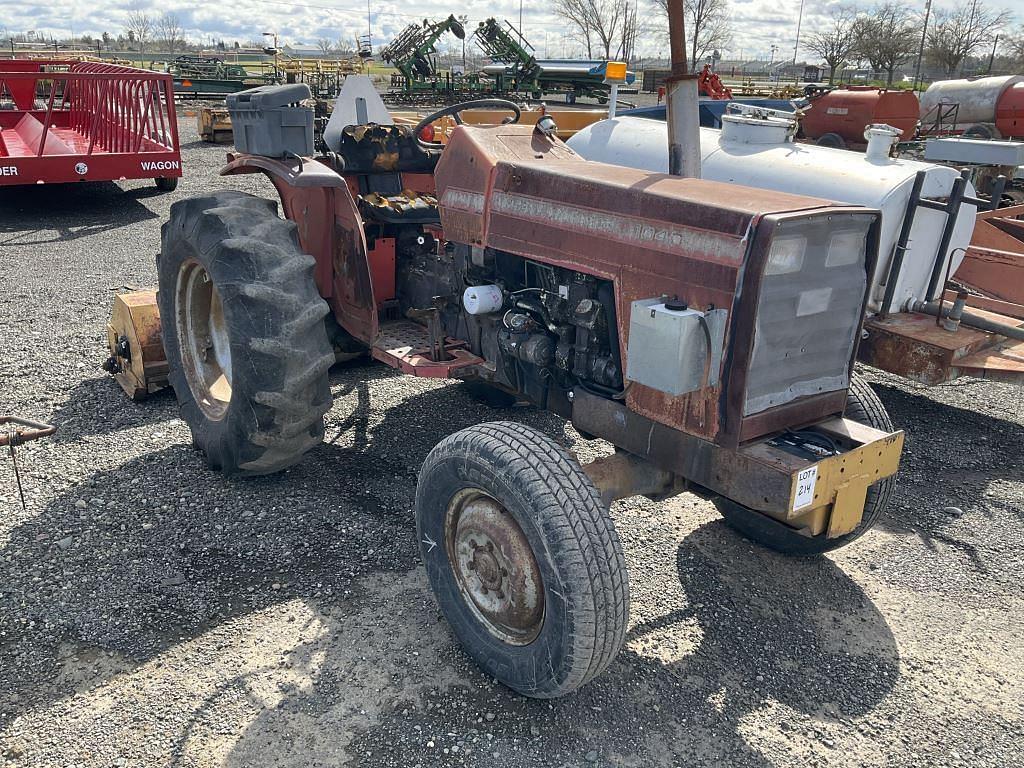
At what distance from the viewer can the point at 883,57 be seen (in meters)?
42.7

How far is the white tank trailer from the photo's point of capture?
1653 centimetres

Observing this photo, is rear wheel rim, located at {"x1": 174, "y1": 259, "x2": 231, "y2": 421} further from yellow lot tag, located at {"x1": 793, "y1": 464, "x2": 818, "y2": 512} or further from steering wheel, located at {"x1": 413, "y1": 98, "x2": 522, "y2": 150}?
yellow lot tag, located at {"x1": 793, "y1": 464, "x2": 818, "y2": 512}

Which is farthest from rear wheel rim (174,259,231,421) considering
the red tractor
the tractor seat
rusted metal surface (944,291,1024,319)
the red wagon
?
the red wagon

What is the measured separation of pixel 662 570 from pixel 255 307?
2.05 meters

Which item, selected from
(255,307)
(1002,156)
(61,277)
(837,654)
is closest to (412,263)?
(255,307)

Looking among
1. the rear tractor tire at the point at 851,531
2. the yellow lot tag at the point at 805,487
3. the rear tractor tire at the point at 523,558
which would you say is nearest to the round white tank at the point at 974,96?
the rear tractor tire at the point at 851,531

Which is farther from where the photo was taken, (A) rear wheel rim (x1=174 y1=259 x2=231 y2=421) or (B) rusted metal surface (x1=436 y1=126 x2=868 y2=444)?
(A) rear wheel rim (x1=174 y1=259 x2=231 y2=421)

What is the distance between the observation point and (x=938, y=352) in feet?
15.9

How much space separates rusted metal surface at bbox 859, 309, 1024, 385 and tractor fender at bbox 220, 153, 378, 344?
312 centimetres

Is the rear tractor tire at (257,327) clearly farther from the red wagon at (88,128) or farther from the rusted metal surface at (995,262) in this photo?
the red wagon at (88,128)

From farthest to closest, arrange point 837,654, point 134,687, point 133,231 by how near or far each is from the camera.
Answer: point 133,231 → point 837,654 → point 134,687

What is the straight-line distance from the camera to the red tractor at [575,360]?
8.34 ft

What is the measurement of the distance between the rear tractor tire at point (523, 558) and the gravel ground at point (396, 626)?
207mm

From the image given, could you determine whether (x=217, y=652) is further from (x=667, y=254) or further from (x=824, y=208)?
(x=824, y=208)
